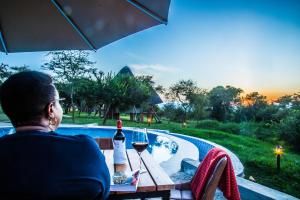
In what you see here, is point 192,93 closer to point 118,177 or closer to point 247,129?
point 247,129

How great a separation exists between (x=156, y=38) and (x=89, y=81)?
756 cm

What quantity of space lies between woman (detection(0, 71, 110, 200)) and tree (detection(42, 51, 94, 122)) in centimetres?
1936

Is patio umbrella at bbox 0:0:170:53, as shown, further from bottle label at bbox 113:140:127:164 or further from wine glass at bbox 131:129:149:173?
bottle label at bbox 113:140:127:164

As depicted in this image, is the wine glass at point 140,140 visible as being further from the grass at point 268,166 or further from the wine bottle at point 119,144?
the grass at point 268,166

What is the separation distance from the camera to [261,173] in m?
6.79

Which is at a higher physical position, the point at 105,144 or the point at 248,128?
the point at 105,144

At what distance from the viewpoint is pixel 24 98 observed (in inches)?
37.2

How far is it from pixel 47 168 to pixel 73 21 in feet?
7.70

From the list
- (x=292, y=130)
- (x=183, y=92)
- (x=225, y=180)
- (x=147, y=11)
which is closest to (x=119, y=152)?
(x=225, y=180)

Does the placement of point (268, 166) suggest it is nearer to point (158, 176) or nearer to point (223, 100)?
point (158, 176)

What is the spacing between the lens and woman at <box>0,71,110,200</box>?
79 cm

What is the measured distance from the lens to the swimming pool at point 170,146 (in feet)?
13.5

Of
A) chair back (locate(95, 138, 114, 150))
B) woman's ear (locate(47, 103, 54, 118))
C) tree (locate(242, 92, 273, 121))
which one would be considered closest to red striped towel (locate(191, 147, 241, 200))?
chair back (locate(95, 138, 114, 150))

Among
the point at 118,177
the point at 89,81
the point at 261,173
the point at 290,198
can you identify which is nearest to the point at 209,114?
the point at 89,81
